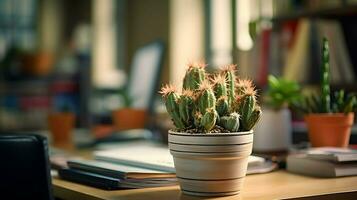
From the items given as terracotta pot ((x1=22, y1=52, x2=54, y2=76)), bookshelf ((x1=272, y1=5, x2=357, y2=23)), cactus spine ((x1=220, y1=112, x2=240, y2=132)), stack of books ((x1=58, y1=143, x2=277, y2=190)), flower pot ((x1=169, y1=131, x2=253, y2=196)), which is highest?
bookshelf ((x1=272, y1=5, x2=357, y2=23))

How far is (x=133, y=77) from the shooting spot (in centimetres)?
265

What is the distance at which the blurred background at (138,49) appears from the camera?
93.4 inches

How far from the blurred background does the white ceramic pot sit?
0.08 metres

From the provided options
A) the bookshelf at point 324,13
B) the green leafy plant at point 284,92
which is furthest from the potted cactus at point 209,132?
the bookshelf at point 324,13

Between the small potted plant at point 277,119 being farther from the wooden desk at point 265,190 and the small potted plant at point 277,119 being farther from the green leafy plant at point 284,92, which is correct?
the wooden desk at point 265,190

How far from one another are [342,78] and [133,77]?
88 centimetres

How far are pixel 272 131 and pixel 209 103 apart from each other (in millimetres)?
619

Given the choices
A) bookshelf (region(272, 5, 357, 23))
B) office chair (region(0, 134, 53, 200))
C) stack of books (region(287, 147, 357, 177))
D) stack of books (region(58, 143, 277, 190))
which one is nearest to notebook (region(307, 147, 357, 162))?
stack of books (region(287, 147, 357, 177))

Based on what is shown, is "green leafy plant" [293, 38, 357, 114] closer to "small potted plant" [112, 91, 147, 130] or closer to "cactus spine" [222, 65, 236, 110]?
"cactus spine" [222, 65, 236, 110]

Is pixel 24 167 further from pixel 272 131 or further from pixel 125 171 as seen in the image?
pixel 272 131

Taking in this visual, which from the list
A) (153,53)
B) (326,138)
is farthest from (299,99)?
(153,53)

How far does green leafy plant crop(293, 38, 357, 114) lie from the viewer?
1387mm

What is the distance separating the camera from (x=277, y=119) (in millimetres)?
1564

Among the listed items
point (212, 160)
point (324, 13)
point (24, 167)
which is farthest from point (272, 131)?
point (324, 13)
